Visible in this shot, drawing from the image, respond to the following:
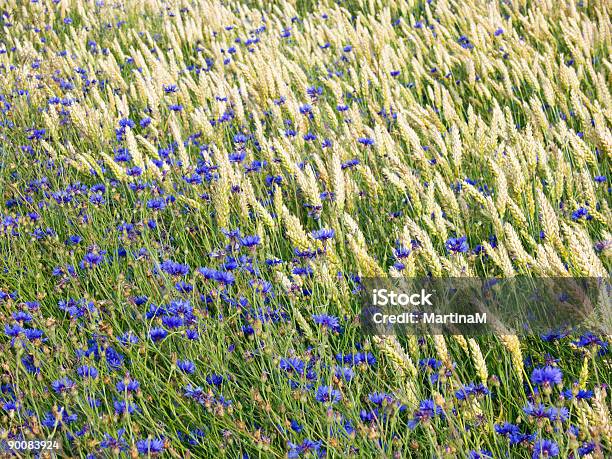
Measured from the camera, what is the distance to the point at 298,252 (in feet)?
7.42

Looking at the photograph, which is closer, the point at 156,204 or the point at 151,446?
the point at 151,446

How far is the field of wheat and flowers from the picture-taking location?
69.1 inches

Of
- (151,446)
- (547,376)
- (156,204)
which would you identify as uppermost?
(156,204)

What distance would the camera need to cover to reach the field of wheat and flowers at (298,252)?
1.76 metres

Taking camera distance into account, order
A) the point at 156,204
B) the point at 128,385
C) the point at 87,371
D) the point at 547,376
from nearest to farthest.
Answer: the point at 547,376 < the point at 128,385 < the point at 87,371 < the point at 156,204

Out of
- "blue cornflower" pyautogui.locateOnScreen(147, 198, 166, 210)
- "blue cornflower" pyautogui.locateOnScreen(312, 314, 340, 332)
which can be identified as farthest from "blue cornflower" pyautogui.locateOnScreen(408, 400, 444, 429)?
"blue cornflower" pyautogui.locateOnScreen(147, 198, 166, 210)

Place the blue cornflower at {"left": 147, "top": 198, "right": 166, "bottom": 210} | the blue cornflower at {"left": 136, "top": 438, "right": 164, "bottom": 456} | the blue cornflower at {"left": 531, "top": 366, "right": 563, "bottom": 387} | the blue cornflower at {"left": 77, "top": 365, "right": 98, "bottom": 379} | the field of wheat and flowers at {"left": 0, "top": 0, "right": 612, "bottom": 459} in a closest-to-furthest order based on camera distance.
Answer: the blue cornflower at {"left": 531, "top": 366, "right": 563, "bottom": 387}, the blue cornflower at {"left": 136, "top": 438, "right": 164, "bottom": 456}, the field of wheat and flowers at {"left": 0, "top": 0, "right": 612, "bottom": 459}, the blue cornflower at {"left": 77, "top": 365, "right": 98, "bottom": 379}, the blue cornflower at {"left": 147, "top": 198, "right": 166, "bottom": 210}

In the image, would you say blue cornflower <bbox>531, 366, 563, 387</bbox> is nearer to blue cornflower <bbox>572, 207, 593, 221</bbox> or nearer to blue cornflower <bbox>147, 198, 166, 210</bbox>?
blue cornflower <bbox>572, 207, 593, 221</bbox>

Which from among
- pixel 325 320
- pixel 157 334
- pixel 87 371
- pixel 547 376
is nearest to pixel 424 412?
pixel 547 376

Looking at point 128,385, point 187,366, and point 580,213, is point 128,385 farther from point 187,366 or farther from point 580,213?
point 580,213

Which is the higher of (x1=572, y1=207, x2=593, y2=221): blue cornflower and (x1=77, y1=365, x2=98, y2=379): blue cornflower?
(x1=572, y1=207, x2=593, y2=221): blue cornflower

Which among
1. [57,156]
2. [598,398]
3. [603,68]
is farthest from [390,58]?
[598,398]

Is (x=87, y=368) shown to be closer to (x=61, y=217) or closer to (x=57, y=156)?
(x=61, y=217)

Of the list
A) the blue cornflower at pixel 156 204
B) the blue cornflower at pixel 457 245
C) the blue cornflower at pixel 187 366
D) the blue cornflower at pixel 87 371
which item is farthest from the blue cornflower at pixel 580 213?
the blue cornflower at pixel 87 371
